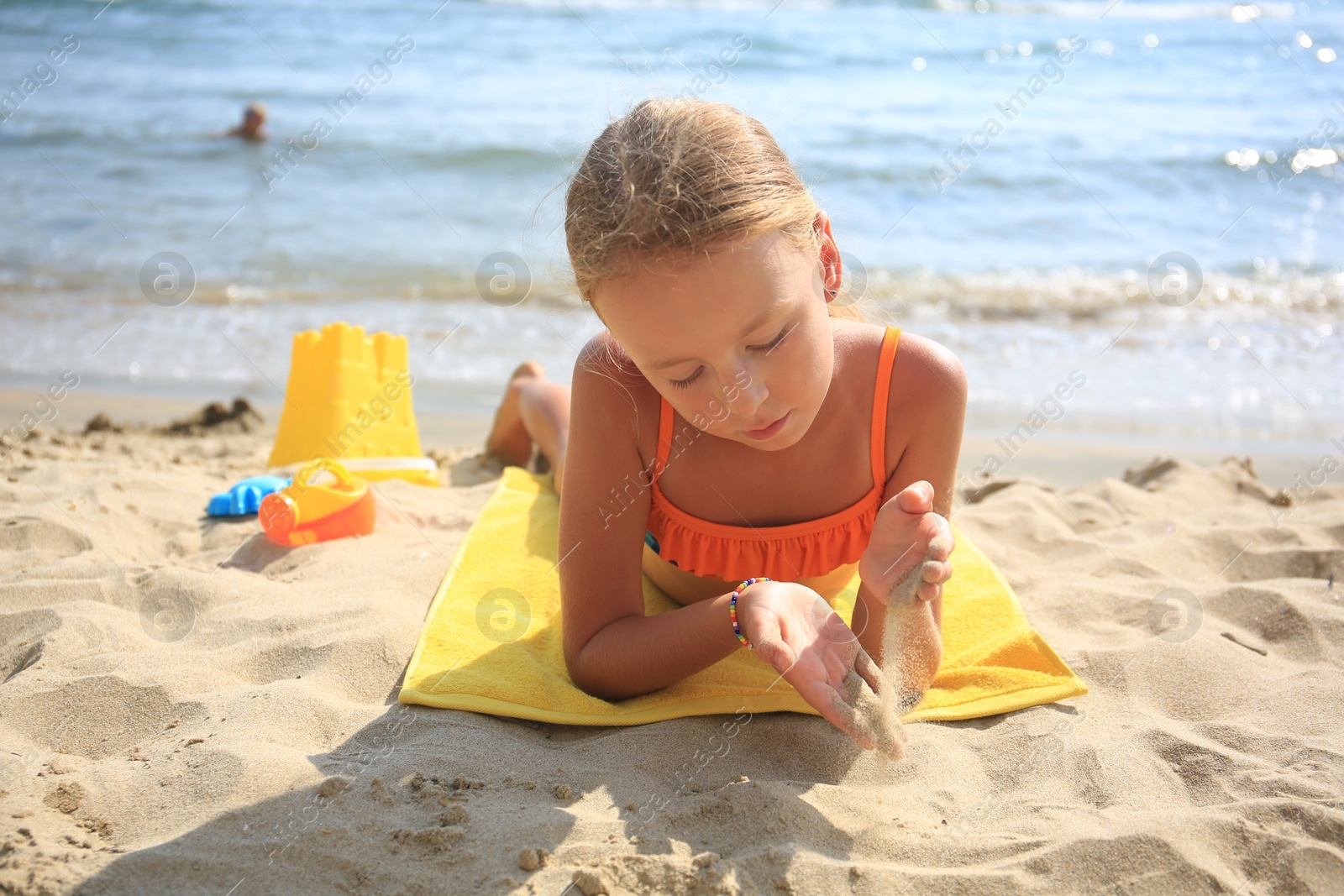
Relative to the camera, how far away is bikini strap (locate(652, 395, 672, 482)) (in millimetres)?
2326

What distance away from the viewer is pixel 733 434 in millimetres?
1982

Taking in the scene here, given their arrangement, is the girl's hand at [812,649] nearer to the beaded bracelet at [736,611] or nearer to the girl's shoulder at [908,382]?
the beaded bracelet at [736,611]

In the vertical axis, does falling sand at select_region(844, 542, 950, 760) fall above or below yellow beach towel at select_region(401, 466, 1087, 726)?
above

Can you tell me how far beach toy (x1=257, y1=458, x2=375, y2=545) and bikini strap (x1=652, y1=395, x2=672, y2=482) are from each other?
135cm

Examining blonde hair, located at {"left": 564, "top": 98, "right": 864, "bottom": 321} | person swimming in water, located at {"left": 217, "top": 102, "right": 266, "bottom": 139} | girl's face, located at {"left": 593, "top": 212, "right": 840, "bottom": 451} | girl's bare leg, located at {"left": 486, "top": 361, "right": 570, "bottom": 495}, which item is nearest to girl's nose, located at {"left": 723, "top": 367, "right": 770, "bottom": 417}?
→ girl's face, located at {"left": 593, "top": 212, "right": 840, "bottom": 451}

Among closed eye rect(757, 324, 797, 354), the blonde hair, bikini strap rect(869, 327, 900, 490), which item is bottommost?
bikini strap rect(869, 327, 900, 490)

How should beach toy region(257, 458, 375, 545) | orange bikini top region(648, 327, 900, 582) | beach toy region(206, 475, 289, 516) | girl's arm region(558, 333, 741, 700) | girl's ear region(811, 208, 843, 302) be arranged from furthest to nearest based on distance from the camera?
beach toy region(206, 475, 289, 516)
beach toy region(257, 458, 375, 545)
orange bikini top region(648, 327, 900, 582)
girl's arm region(558, 333, 741, 700)
girl's ear region(811, 208, 843, 302)

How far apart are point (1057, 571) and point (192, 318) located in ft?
19.5

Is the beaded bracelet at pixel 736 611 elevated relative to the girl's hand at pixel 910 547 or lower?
lower

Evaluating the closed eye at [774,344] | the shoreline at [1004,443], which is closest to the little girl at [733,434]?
the closed eye at [774,344]

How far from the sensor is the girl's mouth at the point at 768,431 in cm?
196

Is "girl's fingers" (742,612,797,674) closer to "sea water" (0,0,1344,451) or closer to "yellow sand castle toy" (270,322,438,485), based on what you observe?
"sea water" (0,0,1344,451)

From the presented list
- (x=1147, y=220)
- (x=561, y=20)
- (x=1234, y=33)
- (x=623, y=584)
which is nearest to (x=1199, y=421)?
(x=623, y=584)

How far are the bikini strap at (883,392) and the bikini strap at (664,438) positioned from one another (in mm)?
481
